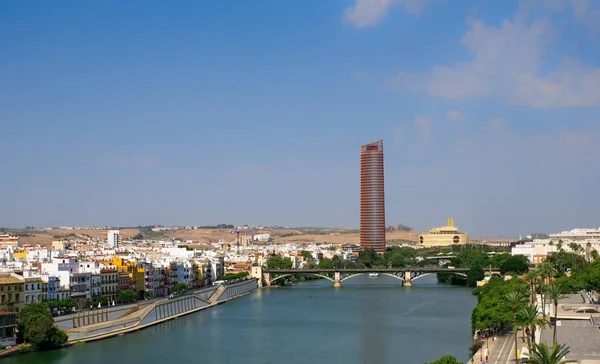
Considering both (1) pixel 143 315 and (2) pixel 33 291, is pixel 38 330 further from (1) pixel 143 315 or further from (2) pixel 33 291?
(1) pixel 143 315

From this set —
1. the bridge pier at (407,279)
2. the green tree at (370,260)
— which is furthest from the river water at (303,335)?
the green tree at (370,260)

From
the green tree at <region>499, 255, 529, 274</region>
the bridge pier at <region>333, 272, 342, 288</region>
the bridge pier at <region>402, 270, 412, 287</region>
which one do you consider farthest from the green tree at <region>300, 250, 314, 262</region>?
the green tree at <region>499, 255, 529, 274</region>

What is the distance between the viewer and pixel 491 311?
2567 centimetres

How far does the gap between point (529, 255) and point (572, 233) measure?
6570 millimetres

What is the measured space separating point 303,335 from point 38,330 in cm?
962

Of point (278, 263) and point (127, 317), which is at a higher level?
point (278, 263)

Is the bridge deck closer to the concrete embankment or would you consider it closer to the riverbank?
the concrete embankment

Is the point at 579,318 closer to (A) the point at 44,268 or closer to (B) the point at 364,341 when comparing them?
(B) the point at 364,341

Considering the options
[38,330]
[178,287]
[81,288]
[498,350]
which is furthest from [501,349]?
[178,287]

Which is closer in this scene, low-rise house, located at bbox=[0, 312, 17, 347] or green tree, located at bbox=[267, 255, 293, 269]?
low-rise house, located at bbox=[0, 312, 17, 347]

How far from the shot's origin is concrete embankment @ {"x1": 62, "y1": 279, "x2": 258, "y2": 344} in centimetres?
2891

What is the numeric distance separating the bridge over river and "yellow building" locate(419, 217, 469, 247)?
4932 centimetres

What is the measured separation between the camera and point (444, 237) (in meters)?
112

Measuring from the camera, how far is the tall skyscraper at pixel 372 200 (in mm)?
92750
